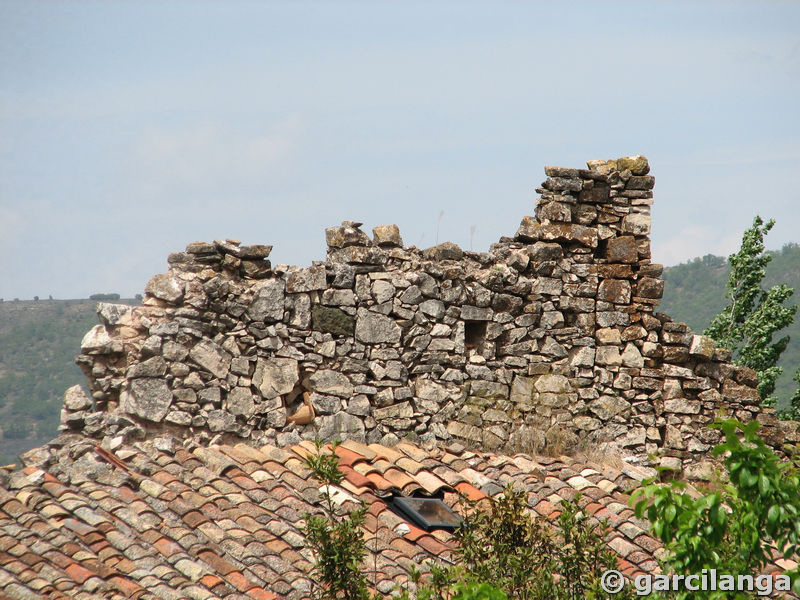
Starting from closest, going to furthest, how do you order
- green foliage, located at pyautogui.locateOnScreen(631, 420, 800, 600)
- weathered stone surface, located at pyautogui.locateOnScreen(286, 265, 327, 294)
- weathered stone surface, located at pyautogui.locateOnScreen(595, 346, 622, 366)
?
green foliage, located at pyautogui.locateOnScreen(631, 420, 800, 600), weathered stone surface, located at pyautogui.locateOnScreen(286, 265, 327, 294), weathered stone surface, located at pyautogui.locateOnScreen(595, 346, 622, 366)

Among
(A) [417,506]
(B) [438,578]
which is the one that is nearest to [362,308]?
(A) [417,506]

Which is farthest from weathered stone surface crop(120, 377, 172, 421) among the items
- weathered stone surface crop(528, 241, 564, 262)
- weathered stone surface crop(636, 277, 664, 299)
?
weathered stone surface crop(636, 277, 664, 299)

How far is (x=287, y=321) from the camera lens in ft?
29.0

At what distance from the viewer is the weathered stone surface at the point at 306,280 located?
886 centimetres

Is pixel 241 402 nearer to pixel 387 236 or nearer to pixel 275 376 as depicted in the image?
pixel 275 376

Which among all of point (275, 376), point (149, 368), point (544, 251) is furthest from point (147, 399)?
point (544, 251)

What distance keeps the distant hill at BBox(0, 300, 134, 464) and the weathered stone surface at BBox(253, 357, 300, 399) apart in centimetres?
2607

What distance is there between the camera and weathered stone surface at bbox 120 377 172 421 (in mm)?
8273

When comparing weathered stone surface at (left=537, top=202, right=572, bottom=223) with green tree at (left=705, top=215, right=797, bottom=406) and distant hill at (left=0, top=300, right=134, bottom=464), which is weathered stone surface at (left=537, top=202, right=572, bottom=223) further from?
distant hill at (left=0, top=300, right=134, bottom=464)

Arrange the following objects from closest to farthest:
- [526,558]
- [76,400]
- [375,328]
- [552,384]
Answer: [526,558] < [76,400] < [375,328] < [552,384]

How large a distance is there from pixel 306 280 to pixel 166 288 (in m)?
1.38

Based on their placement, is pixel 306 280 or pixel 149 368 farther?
pixel 306 280

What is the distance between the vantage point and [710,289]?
115 ft

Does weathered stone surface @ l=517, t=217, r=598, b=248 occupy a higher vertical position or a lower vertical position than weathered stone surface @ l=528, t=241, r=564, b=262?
higher
